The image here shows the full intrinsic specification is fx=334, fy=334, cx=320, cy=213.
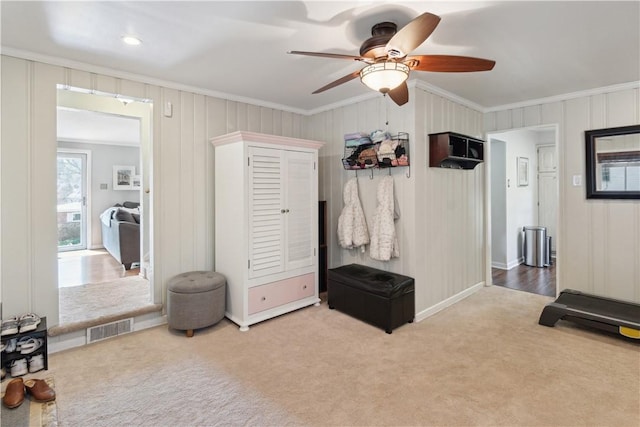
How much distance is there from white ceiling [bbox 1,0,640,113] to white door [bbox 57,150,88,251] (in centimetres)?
527

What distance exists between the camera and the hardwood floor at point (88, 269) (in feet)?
14.6

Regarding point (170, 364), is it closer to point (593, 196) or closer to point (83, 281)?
point (83, 281)

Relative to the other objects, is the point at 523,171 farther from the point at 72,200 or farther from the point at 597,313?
the point at 72,200

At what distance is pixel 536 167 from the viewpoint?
6176 millimetres

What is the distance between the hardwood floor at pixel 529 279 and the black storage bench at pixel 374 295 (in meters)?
2.09

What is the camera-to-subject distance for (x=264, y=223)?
3254mm

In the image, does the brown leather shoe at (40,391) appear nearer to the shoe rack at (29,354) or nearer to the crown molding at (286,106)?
the shoe rack at (29,354)

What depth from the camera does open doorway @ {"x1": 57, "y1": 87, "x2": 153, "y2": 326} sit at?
347cm

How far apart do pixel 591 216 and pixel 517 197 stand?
207 cm

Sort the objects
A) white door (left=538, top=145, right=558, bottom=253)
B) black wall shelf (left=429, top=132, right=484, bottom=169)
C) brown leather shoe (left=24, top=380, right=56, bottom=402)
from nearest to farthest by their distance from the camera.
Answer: brown leather shoe (left=24, top=380, right=56, bottom=402), black wall shelf (left=429, top=132, right=484, bottom=169), white door (left=538, top=145, right=558, bottom=253)

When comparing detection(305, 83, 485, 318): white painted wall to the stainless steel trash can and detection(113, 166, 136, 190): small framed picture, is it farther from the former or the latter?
detection(113, 166, 136, 190): small framed picture

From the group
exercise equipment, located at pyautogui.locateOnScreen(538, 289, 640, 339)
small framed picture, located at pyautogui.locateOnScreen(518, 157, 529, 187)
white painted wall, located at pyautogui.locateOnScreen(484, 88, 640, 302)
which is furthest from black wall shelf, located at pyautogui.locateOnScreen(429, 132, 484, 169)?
→ small framed picture, located at pyautogui.locateOnScreen(518, 157, 529, 187)

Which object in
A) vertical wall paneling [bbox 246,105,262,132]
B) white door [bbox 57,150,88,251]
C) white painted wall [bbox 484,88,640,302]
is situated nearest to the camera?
white painted wall [bbox 484,88,640,302]

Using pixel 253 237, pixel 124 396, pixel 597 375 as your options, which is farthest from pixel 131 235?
pixel 597 375
